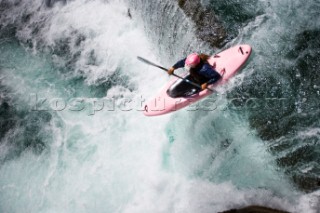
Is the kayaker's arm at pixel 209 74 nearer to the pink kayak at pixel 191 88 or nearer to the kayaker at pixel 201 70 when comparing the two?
the kayaker at pixel 201 70

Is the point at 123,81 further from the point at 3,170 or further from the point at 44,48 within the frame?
the point at 3,170

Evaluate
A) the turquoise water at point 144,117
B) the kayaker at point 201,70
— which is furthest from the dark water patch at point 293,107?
the kayaker at point 201,70

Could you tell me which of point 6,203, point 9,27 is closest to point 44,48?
point 9,27

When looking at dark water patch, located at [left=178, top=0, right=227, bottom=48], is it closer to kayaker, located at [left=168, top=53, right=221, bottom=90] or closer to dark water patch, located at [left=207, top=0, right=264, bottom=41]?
Answer: dark water patch, located at [left=207, top=0, right=264, bottom=41]

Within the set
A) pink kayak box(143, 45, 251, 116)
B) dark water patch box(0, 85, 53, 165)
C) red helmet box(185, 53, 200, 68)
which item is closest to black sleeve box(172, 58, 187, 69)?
pink kayak box(143, 45, 251, 116)

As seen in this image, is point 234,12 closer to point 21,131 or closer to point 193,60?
point 193,60

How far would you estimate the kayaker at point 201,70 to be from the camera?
325 inches

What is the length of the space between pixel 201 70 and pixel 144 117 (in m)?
3.12

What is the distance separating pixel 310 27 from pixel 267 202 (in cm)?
484

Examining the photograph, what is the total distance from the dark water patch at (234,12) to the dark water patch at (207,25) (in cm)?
13

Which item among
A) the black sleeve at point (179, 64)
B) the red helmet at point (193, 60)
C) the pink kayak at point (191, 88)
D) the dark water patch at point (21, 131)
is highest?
the red helmet at point (193, 60)

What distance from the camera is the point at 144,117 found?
1090 cm

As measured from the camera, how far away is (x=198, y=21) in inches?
385

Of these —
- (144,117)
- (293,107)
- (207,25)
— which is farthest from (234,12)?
(144,117)
